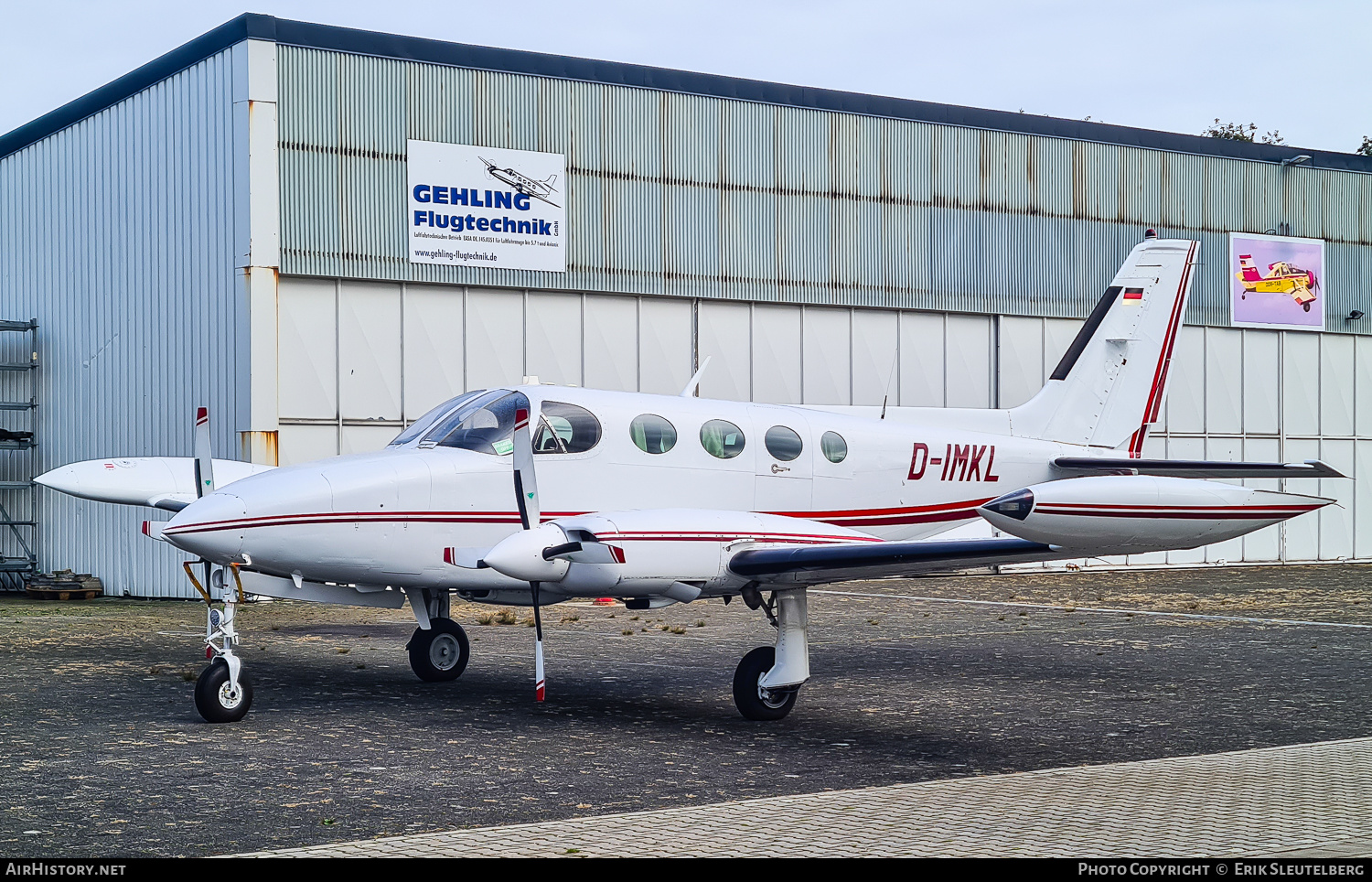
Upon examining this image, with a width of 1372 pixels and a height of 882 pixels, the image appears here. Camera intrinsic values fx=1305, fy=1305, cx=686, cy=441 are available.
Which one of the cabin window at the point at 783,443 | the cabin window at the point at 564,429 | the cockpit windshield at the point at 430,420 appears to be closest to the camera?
the cabin window at the point at 564,429

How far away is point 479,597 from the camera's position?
11.7 m

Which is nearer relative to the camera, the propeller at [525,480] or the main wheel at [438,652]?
the propeller at [525,480]

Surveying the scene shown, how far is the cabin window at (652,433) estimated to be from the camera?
11.8 m

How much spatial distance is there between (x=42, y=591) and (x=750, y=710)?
1883 centimetres

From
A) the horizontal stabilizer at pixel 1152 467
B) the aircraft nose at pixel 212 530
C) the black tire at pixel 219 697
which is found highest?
the horizontal stabilizer at pixel 1152 467

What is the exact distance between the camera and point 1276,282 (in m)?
32.7

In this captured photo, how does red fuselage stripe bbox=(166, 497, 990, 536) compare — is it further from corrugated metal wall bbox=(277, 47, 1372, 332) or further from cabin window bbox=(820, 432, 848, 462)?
corrugated metal wall bbox=(277, 47, 1372, 332)

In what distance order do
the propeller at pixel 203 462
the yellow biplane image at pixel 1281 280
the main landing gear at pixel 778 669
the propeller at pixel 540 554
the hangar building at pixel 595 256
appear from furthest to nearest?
the yellow biplane image at pixel 1281 280 → the hangar building at pixel 595 256 → the propeller at pixel 203 462 → the main landing gear at pixel 778 669 → the propeller at pixel 540 554

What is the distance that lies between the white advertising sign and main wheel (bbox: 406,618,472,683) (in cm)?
1221

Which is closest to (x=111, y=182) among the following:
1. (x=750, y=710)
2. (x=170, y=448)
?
(x=170, y=448)

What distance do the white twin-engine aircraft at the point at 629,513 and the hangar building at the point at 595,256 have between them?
29.6ft

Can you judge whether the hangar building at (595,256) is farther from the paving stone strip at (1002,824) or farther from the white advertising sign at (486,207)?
the paving stone strip at (1002,824)

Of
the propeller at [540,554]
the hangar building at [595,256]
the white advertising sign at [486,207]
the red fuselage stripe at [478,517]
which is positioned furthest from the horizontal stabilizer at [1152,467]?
the white advertising sign at [486,207]

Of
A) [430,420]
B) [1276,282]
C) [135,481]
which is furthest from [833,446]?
[1276,282]
